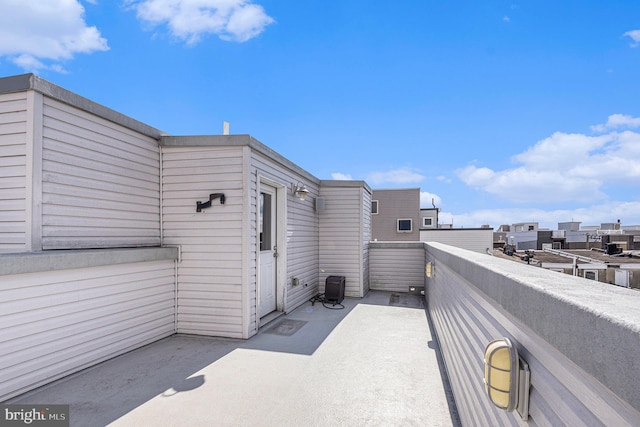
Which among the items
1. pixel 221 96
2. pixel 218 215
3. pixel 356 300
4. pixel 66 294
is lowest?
pixel 356 300

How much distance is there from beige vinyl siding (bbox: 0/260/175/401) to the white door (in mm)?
1434

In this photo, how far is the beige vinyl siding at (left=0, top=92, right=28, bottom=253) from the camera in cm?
286

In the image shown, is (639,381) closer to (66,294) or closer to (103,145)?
(66,294)

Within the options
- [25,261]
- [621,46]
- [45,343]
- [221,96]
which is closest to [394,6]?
[621,46]

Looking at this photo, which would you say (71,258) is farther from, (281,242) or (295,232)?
(295,232)

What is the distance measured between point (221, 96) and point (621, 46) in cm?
926

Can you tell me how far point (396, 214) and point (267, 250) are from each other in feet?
38.5

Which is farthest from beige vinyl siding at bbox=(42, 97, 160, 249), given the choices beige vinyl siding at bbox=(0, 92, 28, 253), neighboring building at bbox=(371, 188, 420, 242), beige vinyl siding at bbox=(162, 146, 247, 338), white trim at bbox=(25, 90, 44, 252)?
neighboring building at bbox=(371, 188, 420, 242)

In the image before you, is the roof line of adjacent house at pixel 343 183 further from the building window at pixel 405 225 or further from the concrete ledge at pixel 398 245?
the building window at pixel 405 225

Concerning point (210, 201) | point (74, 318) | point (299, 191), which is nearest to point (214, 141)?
point (210, 201)

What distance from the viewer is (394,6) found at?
237 inches

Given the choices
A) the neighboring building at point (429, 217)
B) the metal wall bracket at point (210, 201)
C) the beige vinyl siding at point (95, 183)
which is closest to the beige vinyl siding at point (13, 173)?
the beige vinyl siding at point (95, 183)

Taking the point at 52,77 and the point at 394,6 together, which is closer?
the point at 52,77

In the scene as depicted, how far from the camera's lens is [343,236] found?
6930mm
